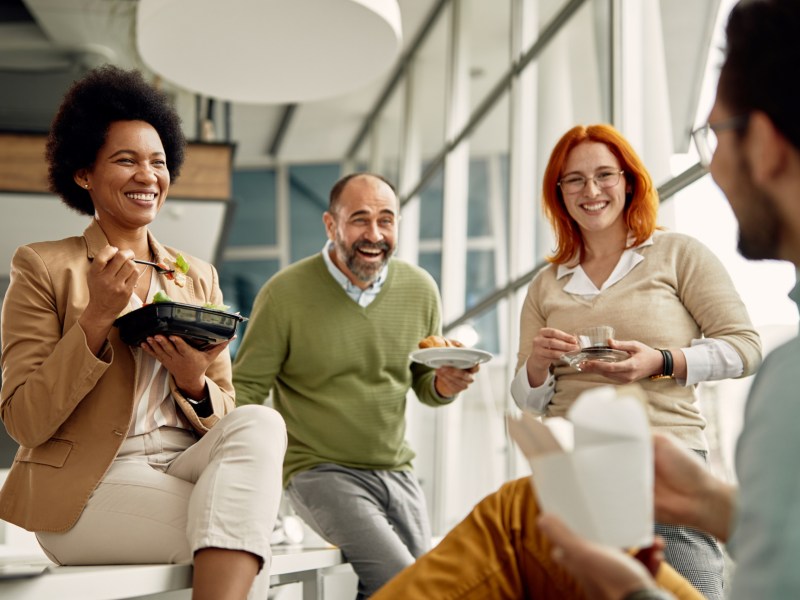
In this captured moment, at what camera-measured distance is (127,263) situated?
1.78 meters

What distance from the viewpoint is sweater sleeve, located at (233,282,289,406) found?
2.89 m

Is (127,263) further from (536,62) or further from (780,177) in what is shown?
(536,62)

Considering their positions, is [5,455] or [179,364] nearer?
[179,364]

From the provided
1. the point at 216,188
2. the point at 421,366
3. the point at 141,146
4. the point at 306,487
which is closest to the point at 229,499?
the point at 141,146

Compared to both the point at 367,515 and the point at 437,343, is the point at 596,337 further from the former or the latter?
the point at 367,515

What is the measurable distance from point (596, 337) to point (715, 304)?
0.33 metres

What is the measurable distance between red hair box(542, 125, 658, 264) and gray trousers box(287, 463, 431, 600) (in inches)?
36.9

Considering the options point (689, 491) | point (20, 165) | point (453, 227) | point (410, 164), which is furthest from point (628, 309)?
point (410, 164)

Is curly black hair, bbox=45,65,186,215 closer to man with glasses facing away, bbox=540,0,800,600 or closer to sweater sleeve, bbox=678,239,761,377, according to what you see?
sweater sleeve, bbox=678,239,761,377

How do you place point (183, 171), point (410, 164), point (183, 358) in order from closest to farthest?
point (183, 358) < point (183, 171) < point (410, 164)

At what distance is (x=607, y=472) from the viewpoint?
35.0 inches

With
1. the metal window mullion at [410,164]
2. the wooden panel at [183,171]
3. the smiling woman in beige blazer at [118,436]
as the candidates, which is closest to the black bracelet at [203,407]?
the smiling woman in beige blazer at [118,436]

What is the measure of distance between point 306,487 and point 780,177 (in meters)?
2.09

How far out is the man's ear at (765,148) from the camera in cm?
99
